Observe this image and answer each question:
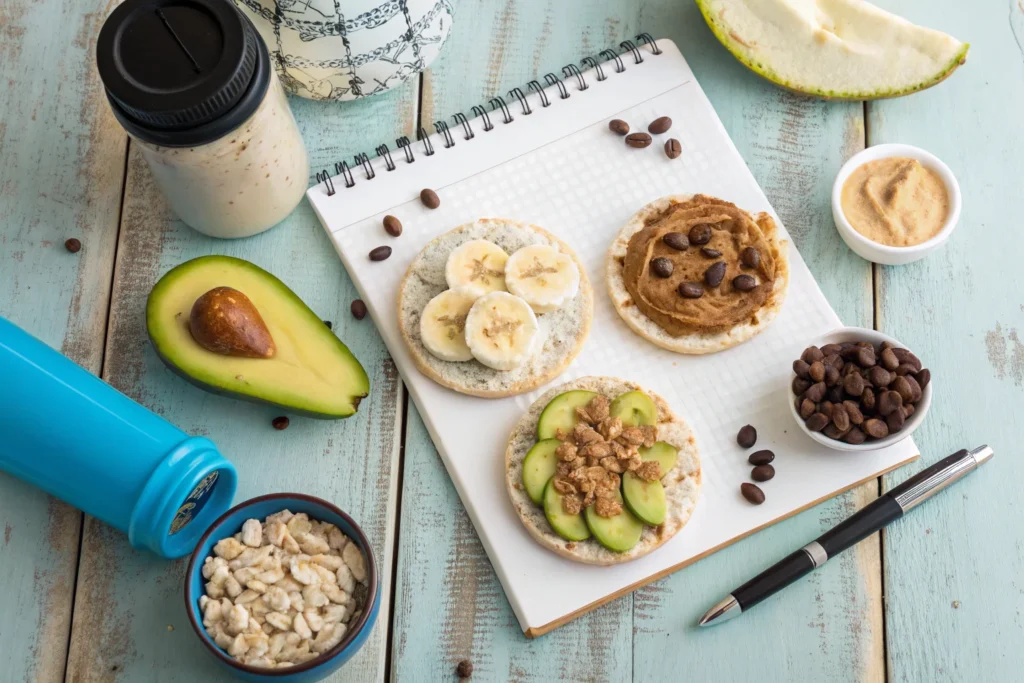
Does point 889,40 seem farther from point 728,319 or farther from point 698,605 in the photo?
point 698,605

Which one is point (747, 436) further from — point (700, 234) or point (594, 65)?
point (594, 65)

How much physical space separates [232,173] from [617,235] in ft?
2.84

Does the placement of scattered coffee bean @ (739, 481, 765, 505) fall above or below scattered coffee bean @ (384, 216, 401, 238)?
below

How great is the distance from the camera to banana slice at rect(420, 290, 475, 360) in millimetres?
1994

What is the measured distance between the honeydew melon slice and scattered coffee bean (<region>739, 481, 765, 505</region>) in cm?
99

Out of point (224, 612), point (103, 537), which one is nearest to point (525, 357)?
point (224, 612)

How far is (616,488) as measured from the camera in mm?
1888

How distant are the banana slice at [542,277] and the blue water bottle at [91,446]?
72cm

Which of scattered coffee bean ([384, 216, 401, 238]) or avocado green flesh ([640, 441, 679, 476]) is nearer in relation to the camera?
avocado green flesh ([640, 441, 679, 476])

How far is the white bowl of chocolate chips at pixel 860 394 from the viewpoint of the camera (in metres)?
1.91

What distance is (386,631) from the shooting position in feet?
6.42

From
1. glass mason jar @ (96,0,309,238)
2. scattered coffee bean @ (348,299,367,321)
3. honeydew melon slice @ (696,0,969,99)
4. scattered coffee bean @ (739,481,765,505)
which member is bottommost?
scattered coffee bean @ (739,481,765,505)

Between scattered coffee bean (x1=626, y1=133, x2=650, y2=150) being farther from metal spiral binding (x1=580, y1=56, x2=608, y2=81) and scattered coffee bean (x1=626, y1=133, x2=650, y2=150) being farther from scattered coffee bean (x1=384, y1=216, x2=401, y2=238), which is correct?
scattered coffee bean (x1=384, y1=216, x2=401, y2=238)

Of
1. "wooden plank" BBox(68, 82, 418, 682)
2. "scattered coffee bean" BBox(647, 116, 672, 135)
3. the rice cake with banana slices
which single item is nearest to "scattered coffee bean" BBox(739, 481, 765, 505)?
the rice cake with banana slices
